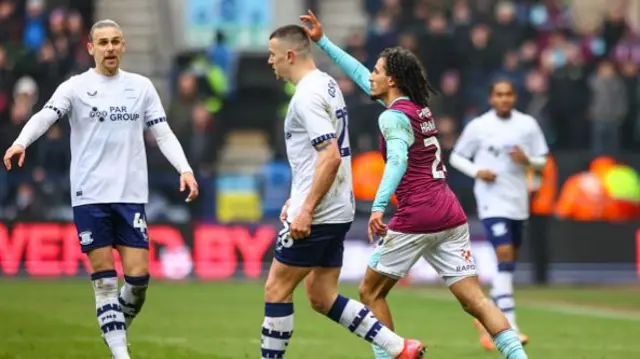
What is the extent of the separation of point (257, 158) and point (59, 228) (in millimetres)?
6157

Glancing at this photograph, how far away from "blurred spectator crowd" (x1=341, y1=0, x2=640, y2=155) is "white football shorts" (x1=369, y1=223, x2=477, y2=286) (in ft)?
49.7

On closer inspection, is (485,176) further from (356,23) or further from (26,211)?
(356,23)

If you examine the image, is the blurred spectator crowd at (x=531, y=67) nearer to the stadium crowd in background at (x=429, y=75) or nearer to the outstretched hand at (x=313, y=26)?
the stadium crowd in background at (x=429, y=75)

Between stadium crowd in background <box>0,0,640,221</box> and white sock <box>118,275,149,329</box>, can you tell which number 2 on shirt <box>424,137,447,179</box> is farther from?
stadium crowd in background <box>0,0,640,221</box>

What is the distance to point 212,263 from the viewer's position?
84.5 feet

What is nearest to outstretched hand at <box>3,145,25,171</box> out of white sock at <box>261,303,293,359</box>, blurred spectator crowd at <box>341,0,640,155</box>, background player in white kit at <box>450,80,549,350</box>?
white sock at <box>261,303,293,359</box>

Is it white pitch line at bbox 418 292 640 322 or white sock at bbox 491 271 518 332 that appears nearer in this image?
white sock at bbox 491 271 518 332

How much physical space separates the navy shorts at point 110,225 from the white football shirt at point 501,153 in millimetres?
5111

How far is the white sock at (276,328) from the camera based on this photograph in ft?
36.6

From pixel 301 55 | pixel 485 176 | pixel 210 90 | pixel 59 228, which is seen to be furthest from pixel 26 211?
pixel 301 55

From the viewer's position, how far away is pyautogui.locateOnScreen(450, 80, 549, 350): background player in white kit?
16.2m

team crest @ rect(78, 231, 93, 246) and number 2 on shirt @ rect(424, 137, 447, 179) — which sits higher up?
number 2 on shirt @ rect(424, 137, 447, 179)

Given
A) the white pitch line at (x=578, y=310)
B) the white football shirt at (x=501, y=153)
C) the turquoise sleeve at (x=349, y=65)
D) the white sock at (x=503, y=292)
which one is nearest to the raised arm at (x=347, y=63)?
the turquoise sleeve at (x=349, y=65)

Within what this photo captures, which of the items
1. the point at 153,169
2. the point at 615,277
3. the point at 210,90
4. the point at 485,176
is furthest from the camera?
the point at 210,90
